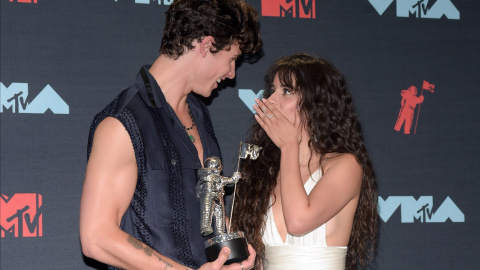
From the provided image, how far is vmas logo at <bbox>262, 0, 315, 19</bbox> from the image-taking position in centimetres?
324

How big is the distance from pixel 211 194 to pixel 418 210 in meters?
1.76

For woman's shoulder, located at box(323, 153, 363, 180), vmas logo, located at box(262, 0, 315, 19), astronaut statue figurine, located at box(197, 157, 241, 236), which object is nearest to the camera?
astronaut statue figurine, located at box(197, 157, 241, 236)

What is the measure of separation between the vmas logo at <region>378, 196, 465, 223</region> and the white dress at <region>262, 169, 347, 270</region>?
38.5 inches

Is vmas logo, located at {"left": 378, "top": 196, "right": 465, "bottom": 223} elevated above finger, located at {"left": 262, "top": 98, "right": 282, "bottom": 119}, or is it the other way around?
finger, located at {"left": 262, "top": 98, "right": 282, "bottom": 119}

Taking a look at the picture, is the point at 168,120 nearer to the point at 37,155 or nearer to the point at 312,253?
the point at 312,253

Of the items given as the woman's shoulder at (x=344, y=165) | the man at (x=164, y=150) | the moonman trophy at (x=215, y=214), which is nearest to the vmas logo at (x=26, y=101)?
the man at (x=164, y=150)

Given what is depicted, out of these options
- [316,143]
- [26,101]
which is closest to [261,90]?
[316,143]

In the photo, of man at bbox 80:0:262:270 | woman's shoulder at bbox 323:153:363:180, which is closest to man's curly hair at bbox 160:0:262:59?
man at bbox 80:0:262:270

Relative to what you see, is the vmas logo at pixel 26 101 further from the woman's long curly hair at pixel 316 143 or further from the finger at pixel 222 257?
the finger at pixel 222 257

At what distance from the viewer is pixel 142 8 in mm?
3045

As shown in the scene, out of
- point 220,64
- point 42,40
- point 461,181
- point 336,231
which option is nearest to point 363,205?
point 336,231

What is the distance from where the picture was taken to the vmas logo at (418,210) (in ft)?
11.1

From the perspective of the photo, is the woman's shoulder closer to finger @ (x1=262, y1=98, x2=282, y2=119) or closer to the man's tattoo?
finger @ (x1=262, y1=98, x2=282, y2=119)

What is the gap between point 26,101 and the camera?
285cm
